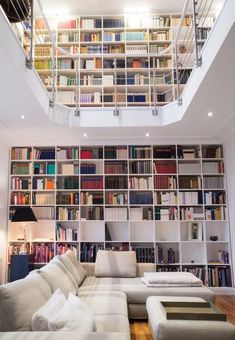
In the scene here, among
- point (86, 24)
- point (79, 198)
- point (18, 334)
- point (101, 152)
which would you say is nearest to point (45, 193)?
point (79, 198)

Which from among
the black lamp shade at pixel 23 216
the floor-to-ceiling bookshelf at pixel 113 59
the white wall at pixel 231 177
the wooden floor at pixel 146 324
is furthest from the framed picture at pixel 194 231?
the black lamp shade at pixel 23 216

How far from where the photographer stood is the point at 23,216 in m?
5.15

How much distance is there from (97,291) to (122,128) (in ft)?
8.54

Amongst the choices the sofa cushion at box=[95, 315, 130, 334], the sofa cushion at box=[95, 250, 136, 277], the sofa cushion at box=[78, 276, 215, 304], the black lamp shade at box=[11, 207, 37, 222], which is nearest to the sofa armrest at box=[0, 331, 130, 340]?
the sofa cushion at box=[95, 315, 130, 334]

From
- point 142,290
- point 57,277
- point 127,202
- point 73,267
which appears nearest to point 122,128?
point 127,202

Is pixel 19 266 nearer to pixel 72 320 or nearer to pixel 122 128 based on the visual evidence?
pixel 122 128

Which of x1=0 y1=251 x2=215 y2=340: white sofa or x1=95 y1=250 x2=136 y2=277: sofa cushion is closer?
x1=0 y1=251 x2=215 y2=340: white sofa

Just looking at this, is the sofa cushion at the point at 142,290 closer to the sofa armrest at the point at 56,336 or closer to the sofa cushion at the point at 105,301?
the sofa cushion at the point at 105,301

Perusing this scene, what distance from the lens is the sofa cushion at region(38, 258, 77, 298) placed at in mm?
2825

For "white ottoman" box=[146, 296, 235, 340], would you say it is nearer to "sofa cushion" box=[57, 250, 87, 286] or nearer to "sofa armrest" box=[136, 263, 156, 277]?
"sofa cushion" box=[57, 250, 87, 286]

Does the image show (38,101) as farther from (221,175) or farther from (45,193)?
(221,175)

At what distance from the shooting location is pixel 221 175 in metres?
5.75

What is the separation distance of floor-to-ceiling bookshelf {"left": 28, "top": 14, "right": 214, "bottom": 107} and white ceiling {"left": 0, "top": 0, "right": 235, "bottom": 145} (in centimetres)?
73

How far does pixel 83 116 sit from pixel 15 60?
2.04m
